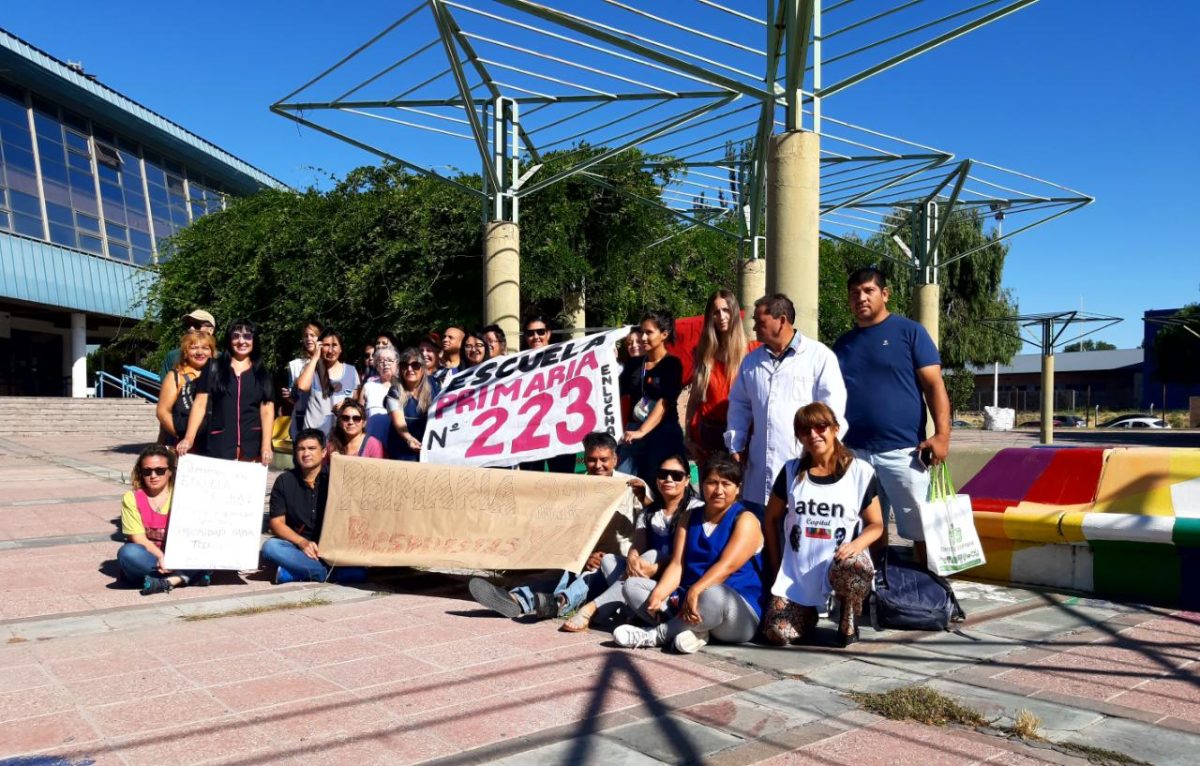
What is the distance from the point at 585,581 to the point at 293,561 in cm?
222

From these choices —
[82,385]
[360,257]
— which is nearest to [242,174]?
[82,385]

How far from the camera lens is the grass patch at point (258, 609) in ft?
18.1

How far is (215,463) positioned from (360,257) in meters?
9.04

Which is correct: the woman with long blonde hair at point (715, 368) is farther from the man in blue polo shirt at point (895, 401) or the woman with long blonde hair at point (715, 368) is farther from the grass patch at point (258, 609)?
the grass patch at point (258, 609)

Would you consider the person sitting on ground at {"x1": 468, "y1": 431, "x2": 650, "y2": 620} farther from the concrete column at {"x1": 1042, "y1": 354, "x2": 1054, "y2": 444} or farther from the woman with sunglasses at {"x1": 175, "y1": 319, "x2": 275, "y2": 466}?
the concrete column at {"x1": 1042, "y1": 354, "x2": 1054, "y2": 444}

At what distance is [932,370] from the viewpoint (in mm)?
5180

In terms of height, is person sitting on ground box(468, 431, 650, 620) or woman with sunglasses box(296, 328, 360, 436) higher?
woman with sunglasses box(296, 328, 360, 436)

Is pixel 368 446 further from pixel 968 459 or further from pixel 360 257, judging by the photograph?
pixel 360 257

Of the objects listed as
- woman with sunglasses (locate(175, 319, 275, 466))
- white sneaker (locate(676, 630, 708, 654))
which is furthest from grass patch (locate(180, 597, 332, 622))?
white sneaker (locate(676, 630, 708, 654))

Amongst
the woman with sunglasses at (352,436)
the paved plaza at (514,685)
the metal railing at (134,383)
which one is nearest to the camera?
the paved plaza at (514,685)

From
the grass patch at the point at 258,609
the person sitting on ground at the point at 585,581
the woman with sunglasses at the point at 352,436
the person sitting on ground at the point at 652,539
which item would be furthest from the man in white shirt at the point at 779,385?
the woman with sunglasses at the point at 352,436

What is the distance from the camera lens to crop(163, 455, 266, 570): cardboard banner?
20.5ft

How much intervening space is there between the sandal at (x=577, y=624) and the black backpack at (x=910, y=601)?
1574mm

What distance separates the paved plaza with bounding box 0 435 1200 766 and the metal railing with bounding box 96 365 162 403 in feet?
101
